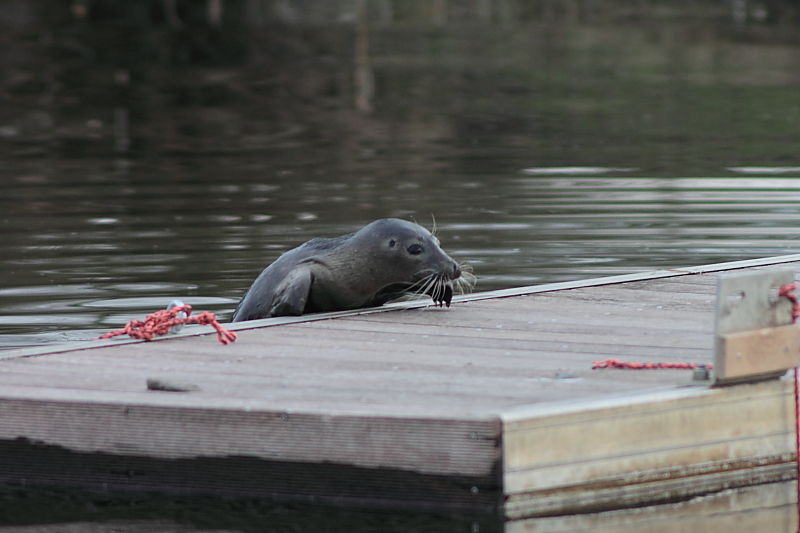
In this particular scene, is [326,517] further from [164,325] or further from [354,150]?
[354,150]

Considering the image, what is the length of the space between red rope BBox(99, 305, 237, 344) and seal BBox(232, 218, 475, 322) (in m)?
0.48

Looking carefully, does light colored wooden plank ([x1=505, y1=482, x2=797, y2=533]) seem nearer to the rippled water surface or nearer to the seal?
the seal

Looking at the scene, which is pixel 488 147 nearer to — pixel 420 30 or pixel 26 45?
pixel 26 45

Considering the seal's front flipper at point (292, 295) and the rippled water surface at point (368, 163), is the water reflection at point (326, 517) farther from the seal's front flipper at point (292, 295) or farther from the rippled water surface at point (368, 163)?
the rippled water surface at point (368, 163)

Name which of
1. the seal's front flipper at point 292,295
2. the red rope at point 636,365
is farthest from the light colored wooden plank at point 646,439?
the seal's front flipper at point 292,295

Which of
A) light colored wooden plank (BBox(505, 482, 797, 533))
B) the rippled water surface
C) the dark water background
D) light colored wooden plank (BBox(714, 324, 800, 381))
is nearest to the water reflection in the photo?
light colored wooden plank (BBox(505, 482, 797, 533))

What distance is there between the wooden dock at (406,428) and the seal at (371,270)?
36.8 inches

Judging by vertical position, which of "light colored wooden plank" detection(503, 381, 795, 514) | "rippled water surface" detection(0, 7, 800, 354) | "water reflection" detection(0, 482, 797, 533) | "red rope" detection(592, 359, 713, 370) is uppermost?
"red rope" detection(592, 359, 713, 370)

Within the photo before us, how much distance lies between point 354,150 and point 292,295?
38.3 ft

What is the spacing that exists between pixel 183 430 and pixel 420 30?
3832 centimetres

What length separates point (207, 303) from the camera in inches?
326

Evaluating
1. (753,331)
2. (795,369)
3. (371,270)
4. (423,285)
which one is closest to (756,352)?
(753,331)

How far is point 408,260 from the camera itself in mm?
6293

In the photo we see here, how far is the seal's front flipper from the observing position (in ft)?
20.0
